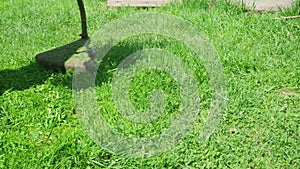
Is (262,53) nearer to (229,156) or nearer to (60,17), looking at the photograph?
(229,156)

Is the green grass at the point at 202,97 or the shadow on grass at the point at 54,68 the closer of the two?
the green grass at the point at 202,97

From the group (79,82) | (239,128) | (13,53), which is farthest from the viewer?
(13,53)

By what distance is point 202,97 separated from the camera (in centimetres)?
326

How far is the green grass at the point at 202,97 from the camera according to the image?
263cm

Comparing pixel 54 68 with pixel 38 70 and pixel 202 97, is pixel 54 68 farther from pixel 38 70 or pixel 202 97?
pixel 202 97

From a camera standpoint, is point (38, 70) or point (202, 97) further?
Answer: point (38, 70)

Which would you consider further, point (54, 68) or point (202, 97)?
point (54, 68)

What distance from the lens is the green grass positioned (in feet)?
8.64

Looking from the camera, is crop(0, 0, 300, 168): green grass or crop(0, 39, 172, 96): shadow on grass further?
crop(0, 39, 172, 96): shadow on grass

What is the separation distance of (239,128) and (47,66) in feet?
5.92

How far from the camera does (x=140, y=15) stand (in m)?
5.03

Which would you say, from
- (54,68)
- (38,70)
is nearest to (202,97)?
(54,68)

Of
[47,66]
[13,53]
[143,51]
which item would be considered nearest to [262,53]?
[143,51]

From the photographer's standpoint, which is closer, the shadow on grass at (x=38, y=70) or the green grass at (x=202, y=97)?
the green grass at (x=202, y=97)
